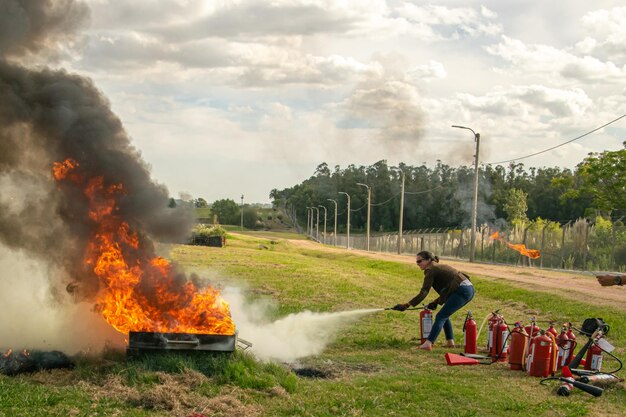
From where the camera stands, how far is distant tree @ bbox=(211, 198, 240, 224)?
467 ft

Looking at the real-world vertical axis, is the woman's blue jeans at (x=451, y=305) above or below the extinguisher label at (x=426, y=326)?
above

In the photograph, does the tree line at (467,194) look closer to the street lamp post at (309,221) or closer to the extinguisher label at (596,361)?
the street lamp post at (309,221)

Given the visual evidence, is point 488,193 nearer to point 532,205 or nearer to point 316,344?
point 532,205

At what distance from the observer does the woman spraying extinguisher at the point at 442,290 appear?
12.5 meters

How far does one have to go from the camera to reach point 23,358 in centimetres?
923

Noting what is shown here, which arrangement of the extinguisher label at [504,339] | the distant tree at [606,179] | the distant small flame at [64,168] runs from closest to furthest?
1. the distant small flame at [64,168]
2. the extinguisher label at [504,339]
3. the distant tree at [606,179]

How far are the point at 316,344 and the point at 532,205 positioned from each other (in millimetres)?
97694

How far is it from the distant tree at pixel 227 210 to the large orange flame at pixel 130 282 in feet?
425

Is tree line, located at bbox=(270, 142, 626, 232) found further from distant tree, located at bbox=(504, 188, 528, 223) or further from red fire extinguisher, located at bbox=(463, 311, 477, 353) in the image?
red fire extinguisher, located at bbox=(463, 311, 477, 353)

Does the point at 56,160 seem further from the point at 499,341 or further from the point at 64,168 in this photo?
the point at 499,341

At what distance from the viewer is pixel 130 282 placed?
990 centimetres

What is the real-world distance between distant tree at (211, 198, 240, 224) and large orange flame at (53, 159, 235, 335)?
129m

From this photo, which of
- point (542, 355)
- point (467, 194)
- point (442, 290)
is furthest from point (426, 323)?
point (467, 194)

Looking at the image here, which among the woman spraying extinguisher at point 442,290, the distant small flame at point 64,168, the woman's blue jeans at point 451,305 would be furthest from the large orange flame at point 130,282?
the woman's blue jeans at point 451,305
